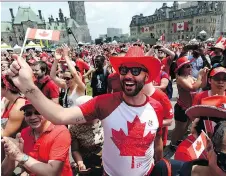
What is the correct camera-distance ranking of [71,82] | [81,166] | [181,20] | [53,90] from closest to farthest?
[81,166] < [71,82] < [53,90] < [181,20]

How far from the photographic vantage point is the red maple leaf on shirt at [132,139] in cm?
186

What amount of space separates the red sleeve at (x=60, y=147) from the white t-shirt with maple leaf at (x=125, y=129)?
38 centimetres

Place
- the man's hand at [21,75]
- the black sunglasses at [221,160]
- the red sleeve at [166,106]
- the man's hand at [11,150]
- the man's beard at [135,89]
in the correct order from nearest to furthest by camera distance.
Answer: the black sunglasses at [221,160] → the man's hand at [21,75] → the man's hand at [11,150] → the man's beard at [135,89] → the red sleeve at [166,106]

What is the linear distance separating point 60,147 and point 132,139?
646 millimetres

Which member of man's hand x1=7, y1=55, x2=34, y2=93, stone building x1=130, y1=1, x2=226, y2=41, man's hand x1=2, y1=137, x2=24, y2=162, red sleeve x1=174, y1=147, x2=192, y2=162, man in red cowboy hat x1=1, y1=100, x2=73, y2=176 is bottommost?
red sleeve x1=174, y1=147, x2=192, y2=162

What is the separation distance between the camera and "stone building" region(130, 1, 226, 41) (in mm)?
88125

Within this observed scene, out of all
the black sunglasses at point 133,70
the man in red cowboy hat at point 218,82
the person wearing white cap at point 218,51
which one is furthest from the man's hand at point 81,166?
the person wearing white cap at point 218,51

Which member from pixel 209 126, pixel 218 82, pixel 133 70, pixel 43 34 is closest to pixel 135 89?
pixel 133 70

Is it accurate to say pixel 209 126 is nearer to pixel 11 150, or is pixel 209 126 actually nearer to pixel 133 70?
pixel 133 70

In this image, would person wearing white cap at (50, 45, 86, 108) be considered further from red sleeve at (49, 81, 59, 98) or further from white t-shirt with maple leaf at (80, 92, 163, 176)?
white t-shirt with maple leaf at (80, 92, 163, 176)

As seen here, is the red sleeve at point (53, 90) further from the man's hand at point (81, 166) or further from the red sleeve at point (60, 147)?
the red sleeve at point (60, 147)

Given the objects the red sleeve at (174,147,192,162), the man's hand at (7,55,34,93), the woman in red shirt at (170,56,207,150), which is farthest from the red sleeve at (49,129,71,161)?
the woman in red shirt at (170,56,207,150)

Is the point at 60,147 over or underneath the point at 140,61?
underneath

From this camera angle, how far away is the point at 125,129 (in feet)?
6.08
